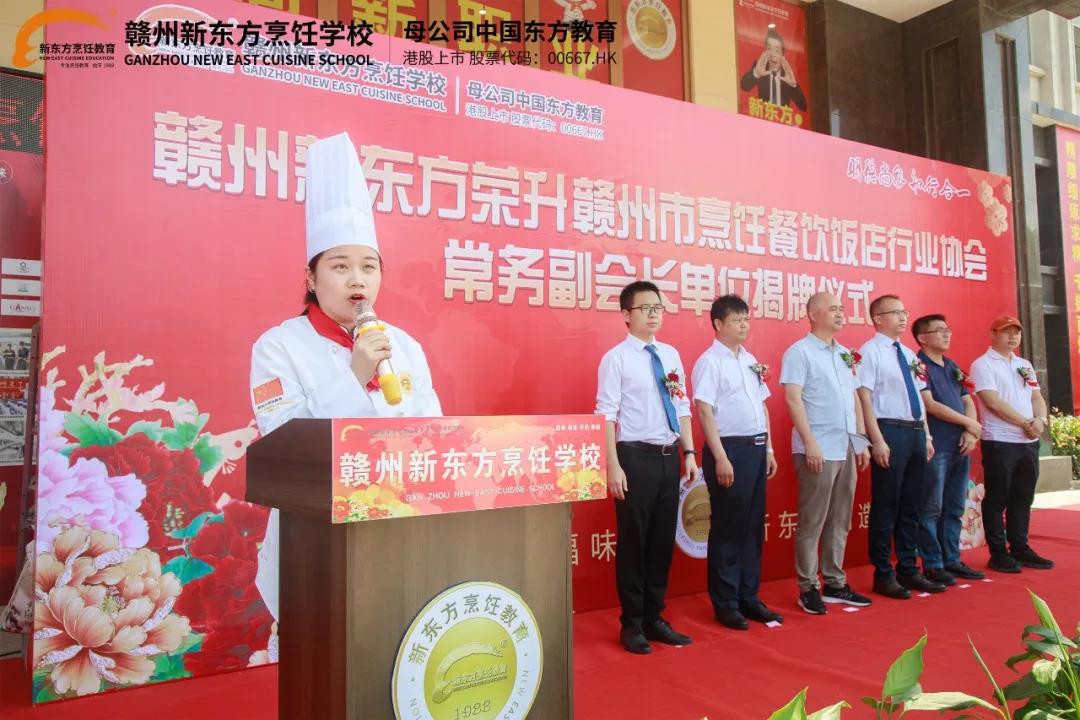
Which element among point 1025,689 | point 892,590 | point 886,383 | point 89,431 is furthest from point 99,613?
point 886,383

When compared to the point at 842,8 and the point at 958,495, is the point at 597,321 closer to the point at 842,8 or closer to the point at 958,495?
the point at 958,495

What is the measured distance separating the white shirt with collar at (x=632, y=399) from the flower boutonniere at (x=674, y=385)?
2 centimetres

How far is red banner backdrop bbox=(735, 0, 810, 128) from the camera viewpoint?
5.74 m

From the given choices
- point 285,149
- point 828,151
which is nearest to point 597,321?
point 285,149

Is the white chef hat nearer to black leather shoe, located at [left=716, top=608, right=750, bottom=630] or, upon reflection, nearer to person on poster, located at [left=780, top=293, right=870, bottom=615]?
black leather shoe, located at [left=716, top=608, right=750, bottom=630]

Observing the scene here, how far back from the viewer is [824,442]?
11.2ft

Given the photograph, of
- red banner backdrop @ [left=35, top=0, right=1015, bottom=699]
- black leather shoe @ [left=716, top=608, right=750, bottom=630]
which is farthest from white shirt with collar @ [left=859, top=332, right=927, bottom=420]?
black leather shoe @ [left=716, top=608, right=750, bottom=630]

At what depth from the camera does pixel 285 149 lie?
9.05 feet

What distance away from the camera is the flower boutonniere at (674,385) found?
3.01 m

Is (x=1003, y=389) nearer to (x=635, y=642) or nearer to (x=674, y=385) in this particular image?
(x=674, y=385)

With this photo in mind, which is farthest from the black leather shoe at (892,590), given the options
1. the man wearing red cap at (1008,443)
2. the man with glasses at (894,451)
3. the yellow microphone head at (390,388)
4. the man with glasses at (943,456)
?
the yellow microphone head at (390,388)

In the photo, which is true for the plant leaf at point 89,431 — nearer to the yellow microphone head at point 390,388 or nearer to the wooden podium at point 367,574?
the wooden podium at point 367,574

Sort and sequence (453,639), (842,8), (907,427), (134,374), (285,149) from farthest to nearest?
1. (842,8)
2. (907,427)
3. (285,149)
4. (134,374)
5. (453,639)

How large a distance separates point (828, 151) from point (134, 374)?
347 cm
